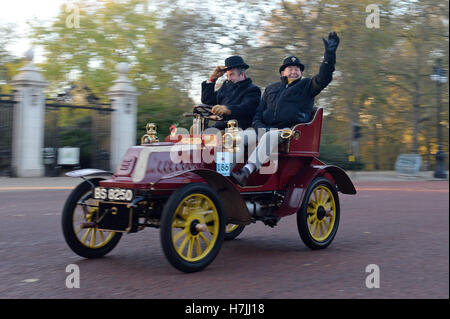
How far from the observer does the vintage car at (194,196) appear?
5.17 metres

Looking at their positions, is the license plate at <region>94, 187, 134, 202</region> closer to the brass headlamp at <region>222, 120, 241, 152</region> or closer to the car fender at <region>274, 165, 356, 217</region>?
the brass headlamp at <region>222, 120, 241, 152</region>

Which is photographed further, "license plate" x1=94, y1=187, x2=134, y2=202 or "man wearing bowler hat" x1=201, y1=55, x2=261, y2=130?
"man wearing bowler hat" x1=201, y1=55, x2=261, y2=130

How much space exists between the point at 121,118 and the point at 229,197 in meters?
16.7

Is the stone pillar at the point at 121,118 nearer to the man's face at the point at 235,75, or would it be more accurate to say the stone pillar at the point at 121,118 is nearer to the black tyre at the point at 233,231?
the black tyre at the point at 233,231

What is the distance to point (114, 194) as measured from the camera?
529 cm

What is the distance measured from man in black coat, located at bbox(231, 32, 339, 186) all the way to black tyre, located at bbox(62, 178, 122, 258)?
187 centimetres

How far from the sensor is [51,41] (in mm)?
33812

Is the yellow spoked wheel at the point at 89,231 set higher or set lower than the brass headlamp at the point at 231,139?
lower

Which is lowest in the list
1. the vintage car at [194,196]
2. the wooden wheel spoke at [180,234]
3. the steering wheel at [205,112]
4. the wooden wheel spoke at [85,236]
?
the wooden wheel spoke at [85,236]

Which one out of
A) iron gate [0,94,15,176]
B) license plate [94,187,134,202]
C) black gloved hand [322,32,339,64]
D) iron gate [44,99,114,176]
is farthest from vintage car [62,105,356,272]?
iron gate [44,99,114,176]

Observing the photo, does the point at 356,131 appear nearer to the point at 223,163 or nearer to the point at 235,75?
the point at 235,75

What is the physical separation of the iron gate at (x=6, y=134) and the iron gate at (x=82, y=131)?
1.29 meters

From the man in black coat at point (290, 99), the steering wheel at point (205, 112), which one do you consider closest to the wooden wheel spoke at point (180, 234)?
the man in black coat at point (290, 99)

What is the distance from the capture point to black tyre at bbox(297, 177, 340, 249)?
6.36 metres
